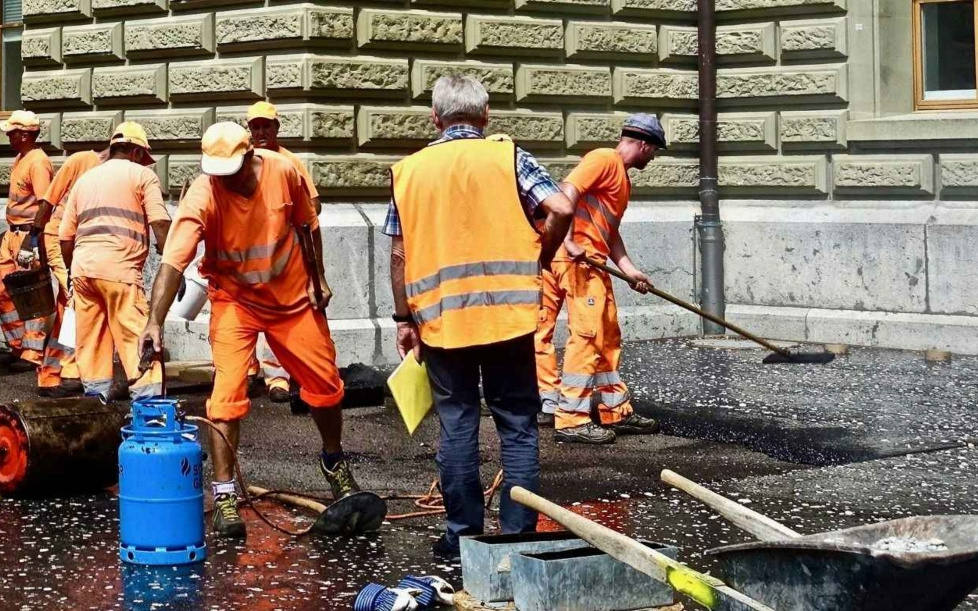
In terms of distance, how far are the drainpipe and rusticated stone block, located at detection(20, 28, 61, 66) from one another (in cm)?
501

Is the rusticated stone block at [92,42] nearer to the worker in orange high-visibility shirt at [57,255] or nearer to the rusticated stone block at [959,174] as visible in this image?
the worker in orange high-visibility shirt at [57,255]

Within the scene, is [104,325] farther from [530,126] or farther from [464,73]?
[530,126]

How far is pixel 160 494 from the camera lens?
6.08 m

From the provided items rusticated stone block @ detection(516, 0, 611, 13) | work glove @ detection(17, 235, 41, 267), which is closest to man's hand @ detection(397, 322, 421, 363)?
work glove @ detection(17, 235, 41, 267)

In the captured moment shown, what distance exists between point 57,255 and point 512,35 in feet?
11.8

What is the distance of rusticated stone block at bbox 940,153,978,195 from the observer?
1222 centimetres

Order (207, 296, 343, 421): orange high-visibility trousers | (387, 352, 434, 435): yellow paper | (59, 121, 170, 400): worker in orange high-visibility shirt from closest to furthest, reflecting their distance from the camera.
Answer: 1. (387, 352, 434, 435): yellow paper
2. (207, 296, 343, 421): orange high-visibility trousers
3. (59, 121, 170, 400): worker in orange high-visibility shirt

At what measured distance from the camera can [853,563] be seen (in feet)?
12.7

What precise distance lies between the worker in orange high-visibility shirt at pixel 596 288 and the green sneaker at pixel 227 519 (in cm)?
258

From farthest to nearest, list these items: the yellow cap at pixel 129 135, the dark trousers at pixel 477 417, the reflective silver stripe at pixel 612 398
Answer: the yellow cap at pixel 129 135 → the reflective silver stripe at pixel 612 398 → the dark trousers at pixel 477 417

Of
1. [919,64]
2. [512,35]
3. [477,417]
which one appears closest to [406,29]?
[512,35]

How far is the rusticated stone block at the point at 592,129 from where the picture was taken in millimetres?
12969

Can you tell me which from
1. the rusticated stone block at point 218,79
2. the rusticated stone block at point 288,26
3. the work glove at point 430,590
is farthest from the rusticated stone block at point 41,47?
the work glove at point 430,590

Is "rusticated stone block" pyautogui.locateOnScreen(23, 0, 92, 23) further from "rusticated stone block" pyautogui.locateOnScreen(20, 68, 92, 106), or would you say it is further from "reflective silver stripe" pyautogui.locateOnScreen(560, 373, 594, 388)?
"reflective silver stripe" pyautogui.locateOnScreen(560, 373, 594, 388)
